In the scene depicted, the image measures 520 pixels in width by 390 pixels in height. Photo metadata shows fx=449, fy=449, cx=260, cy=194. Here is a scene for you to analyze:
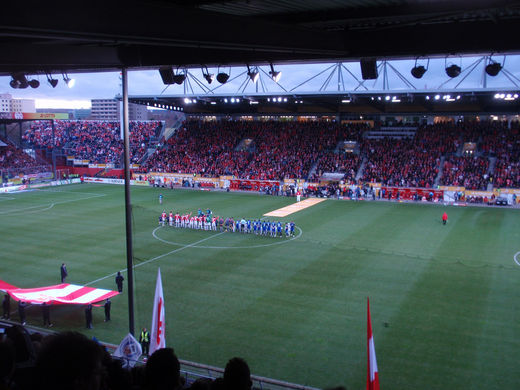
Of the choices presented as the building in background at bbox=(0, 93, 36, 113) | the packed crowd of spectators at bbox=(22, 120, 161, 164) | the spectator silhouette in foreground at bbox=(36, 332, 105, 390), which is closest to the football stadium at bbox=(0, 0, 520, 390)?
the spectator silhouette in foreground at bbox=(36, 332, 105, 390)

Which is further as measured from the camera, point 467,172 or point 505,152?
point 505,152

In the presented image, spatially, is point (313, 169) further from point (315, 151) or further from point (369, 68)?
point (369, 68)

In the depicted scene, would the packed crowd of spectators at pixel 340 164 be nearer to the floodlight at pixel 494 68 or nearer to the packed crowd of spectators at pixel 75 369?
the floodlight at pixel 494 68

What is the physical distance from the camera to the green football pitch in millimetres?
12203

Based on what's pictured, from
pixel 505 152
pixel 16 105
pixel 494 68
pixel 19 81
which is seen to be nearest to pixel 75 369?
pixel 494 68

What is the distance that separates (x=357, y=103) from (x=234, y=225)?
1116 inches

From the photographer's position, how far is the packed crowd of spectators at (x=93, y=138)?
6475cm

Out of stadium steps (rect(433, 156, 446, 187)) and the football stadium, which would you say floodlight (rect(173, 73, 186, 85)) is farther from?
stadium steps (rect(433, 156, 446, 187))

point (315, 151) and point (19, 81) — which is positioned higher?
point (19, 81)

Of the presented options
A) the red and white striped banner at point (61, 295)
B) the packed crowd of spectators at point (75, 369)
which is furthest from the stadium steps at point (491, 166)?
the packed crowd of spectators at point (75, 369)

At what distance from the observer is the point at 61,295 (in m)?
15.4

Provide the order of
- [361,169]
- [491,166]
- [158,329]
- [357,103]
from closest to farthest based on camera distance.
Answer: [158,329] < [491,166] < [361,169] < [357,103]

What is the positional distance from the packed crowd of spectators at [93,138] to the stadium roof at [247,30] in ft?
178

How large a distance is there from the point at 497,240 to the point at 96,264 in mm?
21839
